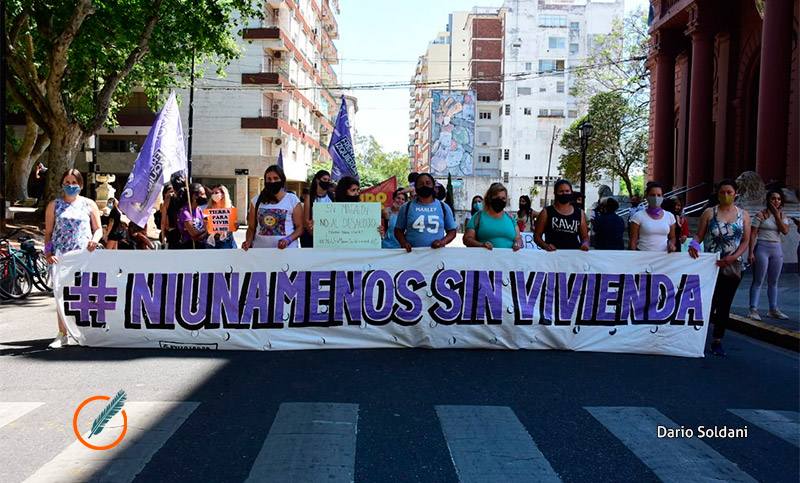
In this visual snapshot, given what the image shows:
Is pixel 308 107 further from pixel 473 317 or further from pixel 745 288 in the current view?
pixel 473 317

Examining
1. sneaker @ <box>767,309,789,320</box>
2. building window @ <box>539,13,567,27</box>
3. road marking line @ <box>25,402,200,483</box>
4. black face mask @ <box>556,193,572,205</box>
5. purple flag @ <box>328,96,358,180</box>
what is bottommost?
→ road marking line @ <box>25,402,200,483</box>

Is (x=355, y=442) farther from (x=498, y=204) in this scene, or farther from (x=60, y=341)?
(x=60, y=341)

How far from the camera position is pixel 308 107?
63312 mm

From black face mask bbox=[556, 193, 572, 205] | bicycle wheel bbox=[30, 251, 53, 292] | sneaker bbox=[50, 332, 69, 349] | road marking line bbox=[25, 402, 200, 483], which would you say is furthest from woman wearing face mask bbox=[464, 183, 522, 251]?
bicycle wheel bbox=[30, 251, 53, 292]

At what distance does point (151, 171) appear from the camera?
28.7 ft

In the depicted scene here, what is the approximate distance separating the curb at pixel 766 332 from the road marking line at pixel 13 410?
8.10 metres

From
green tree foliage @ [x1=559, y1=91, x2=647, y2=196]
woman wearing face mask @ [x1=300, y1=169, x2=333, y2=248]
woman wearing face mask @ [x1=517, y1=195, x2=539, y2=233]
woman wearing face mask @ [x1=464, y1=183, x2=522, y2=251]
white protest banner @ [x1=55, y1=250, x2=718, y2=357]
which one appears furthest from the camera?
green tree foliage @ [x1=559, y1=91, x2=647, y2=196]

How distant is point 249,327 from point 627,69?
40.9 m

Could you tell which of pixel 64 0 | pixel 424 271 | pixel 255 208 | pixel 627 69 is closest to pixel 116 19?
pixel 64 0

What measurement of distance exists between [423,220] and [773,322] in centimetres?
528

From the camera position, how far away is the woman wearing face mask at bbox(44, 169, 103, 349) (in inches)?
293

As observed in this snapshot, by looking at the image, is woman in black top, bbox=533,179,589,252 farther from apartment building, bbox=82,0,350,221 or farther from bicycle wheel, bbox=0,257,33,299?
apartment building, bbox=82,0,350,221

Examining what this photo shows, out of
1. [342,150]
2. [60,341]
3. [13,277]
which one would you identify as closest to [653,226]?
[60,341]

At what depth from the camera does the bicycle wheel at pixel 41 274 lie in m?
12.5
